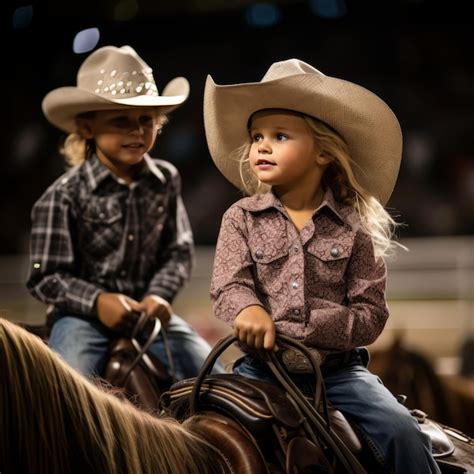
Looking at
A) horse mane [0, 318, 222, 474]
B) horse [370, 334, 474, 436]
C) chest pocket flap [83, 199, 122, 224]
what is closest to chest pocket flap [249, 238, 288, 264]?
horse mane [0, 318, 222, 474]

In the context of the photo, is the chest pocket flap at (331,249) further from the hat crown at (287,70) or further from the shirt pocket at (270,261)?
the hat crown at (287,70)

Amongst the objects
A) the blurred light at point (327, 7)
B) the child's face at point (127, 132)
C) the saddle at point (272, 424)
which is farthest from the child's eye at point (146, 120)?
the blurred light at point (327, 7)

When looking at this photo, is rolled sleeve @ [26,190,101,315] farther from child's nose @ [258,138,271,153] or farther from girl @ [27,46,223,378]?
child's nose @ [258,138,271,153]

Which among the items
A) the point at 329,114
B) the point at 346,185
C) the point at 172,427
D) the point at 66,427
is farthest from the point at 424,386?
the point at 66,427

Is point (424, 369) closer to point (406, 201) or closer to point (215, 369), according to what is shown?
point (215, 369)

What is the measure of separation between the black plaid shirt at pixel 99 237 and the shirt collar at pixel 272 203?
76 centimetres

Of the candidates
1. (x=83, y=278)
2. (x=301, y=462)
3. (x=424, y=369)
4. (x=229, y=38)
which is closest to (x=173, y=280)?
(x=83, y=278)

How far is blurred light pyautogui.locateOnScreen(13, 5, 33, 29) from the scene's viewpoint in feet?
10.9

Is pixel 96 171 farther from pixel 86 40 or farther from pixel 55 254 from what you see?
pixel 86 40

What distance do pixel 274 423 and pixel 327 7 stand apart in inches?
119

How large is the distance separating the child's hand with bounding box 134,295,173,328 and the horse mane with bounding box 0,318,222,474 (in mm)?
906

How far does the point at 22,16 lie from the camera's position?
3363mm

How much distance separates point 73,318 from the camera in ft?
8.13

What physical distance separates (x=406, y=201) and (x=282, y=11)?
2.09m
